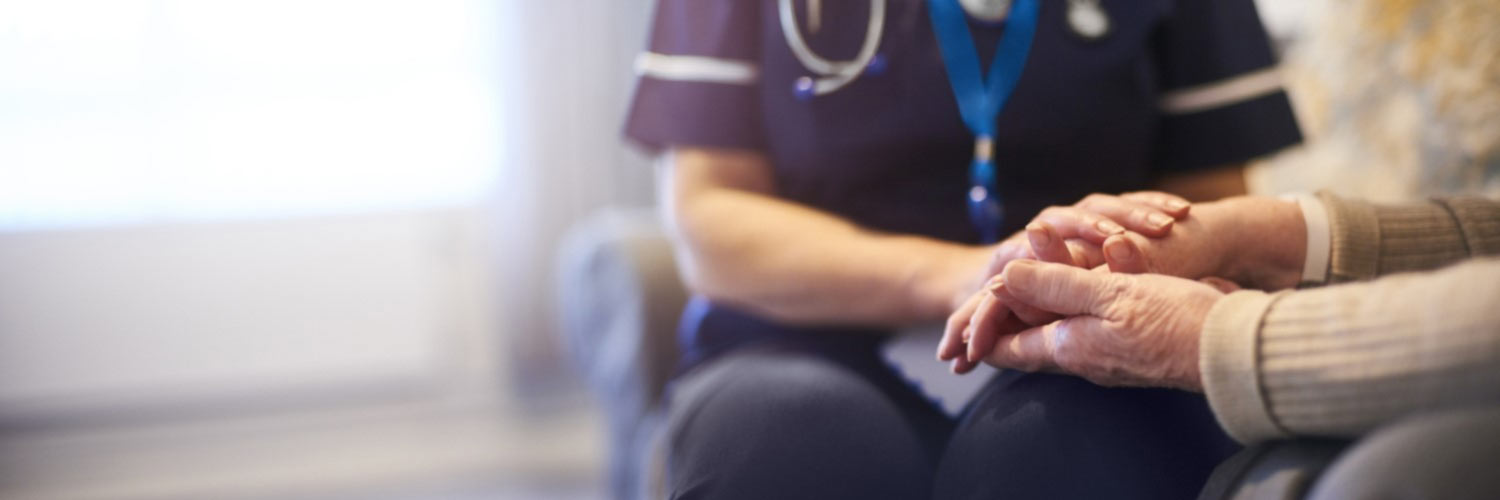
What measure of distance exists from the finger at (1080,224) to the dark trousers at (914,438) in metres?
0.10

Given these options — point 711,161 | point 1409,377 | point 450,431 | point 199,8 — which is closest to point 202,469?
point 450,431

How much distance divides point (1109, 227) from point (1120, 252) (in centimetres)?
3

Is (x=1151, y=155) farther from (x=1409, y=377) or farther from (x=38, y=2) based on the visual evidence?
(x=38, y=2)

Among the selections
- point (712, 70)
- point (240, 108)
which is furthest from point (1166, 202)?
point (240, 108)

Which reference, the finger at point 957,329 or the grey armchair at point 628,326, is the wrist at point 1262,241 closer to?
the finger at point 957,329

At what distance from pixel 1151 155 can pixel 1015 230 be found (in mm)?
157

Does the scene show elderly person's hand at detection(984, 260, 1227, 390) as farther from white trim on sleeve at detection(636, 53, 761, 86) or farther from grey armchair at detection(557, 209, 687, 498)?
grey armchair at detection(557, 209, 687, 498)

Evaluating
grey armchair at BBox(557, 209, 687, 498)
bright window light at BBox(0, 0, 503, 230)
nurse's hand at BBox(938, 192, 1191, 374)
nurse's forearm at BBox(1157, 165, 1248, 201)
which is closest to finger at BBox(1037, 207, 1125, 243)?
nurse's hand at BBox(938, 192, 1191, 374)

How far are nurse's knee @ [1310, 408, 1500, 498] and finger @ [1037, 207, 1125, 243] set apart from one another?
0.81ft

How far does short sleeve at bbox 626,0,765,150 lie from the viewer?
926 mm

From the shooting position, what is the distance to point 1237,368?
535mm

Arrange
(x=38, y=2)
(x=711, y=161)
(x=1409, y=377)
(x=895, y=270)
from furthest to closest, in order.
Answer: (x=38, y=2), (x=711, y=161), (x=895, y=270), (x=1409, y=377)

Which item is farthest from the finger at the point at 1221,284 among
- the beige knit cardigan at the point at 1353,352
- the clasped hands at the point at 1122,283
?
the beige knit cardigan at the point at 1353,352

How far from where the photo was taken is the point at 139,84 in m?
2.27
